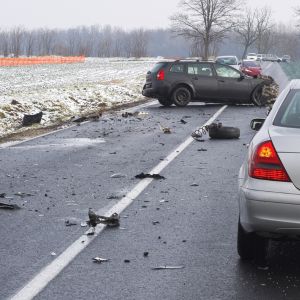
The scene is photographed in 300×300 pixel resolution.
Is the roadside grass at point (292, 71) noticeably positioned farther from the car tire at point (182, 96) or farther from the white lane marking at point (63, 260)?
the white lane marking at point (63, 260)

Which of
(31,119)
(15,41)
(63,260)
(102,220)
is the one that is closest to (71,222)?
(102,220)

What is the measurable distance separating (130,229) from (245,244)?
150 cm

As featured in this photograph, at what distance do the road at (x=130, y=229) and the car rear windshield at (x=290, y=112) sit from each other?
114cm

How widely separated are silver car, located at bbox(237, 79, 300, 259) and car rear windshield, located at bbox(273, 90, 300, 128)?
7 centimetres

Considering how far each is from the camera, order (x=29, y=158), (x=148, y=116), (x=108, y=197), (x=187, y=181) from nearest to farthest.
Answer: (x=108, y=197) → (x=187, y=181) → (x=29, y=158) → (x=148, y=116)

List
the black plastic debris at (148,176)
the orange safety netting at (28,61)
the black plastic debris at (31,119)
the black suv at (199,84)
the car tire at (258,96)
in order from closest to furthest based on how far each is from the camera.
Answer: the black plastic debris at (148,176) < the black plastic debris at (31,119) < the black suv at (199,84) < the car tire at (258,96) < the orange safety netting at (28,61)

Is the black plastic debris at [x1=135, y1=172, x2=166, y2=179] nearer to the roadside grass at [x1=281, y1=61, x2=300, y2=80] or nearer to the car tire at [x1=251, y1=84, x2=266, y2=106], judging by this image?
the car tire at [x1=251, y1=84, x2=266, y2=106]

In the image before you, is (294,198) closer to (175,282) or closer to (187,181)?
(175,282)

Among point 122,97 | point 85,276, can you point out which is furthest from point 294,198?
point 122,97

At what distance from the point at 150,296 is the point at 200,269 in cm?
69

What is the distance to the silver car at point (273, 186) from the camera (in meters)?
4.37

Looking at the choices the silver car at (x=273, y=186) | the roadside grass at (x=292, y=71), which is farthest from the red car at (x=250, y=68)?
the silver car at (x=273, y=186)

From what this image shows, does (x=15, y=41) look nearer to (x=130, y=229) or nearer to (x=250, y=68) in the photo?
(x=250, y=68)

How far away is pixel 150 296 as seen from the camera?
436 cm
